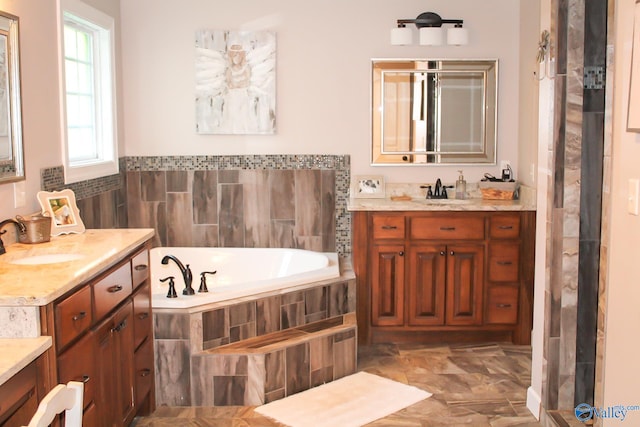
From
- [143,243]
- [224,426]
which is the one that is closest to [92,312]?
[143,243]

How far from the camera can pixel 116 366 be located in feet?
10.3

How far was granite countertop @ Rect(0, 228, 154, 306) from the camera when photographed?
234cm

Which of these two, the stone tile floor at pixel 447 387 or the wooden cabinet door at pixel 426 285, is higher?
the wooden cabinet door at pixel 426 285

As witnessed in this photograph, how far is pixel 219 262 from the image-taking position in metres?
5.37

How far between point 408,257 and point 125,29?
8.53 ft

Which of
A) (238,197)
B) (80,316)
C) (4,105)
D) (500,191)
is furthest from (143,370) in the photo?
(500,191)

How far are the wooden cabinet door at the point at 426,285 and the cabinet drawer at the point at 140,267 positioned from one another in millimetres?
1981

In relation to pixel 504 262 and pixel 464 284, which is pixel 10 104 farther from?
pixel 504 262

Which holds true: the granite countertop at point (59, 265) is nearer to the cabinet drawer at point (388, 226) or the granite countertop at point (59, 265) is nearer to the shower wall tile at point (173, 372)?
the shower wall tile at point (173, 372)

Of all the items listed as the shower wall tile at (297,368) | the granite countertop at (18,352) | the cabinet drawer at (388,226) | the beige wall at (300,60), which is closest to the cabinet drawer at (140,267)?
the shower wall tile at (297,368)

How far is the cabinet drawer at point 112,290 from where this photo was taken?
2.88m

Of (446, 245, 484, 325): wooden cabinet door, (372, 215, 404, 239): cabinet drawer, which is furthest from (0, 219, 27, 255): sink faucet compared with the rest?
(446, 245, 484, 325): wooden cabinet door

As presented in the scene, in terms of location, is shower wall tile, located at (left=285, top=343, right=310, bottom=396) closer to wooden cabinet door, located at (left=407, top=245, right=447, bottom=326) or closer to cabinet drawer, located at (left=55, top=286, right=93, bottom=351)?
wooden cabinet door, located at (left=407, top=245, right=447, bottom=326)

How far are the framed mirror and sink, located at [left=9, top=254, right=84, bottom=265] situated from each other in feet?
1.69
